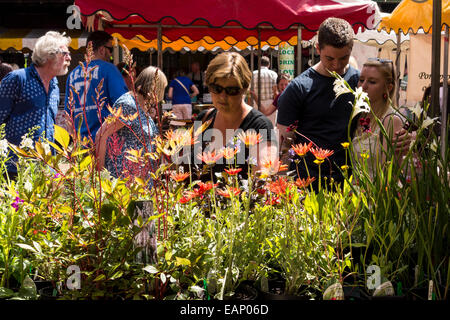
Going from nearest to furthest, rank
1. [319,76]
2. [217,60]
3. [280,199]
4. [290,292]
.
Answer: [290,292], [280,199], [217,60], [319,76]

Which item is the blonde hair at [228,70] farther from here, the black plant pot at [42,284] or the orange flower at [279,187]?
the black plant pot at [42,284]

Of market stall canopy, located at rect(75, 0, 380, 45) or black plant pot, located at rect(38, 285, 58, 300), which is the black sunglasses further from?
market stall canopy, located at rect(75, 0, 380, 45)

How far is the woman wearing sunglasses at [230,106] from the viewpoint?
227 cm

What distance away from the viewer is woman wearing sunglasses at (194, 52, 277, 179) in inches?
89.5

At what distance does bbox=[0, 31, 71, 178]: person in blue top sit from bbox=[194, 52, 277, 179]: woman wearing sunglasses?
47.3 inches

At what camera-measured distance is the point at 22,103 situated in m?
3.20

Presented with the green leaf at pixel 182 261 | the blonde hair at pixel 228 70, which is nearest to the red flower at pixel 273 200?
the green leaf at pixel 182 261

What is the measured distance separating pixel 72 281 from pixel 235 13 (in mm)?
3321

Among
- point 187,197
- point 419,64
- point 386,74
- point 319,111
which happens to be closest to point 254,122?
point 319,111

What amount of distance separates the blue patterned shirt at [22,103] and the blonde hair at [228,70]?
132 cm

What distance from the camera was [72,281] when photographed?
1161mm
